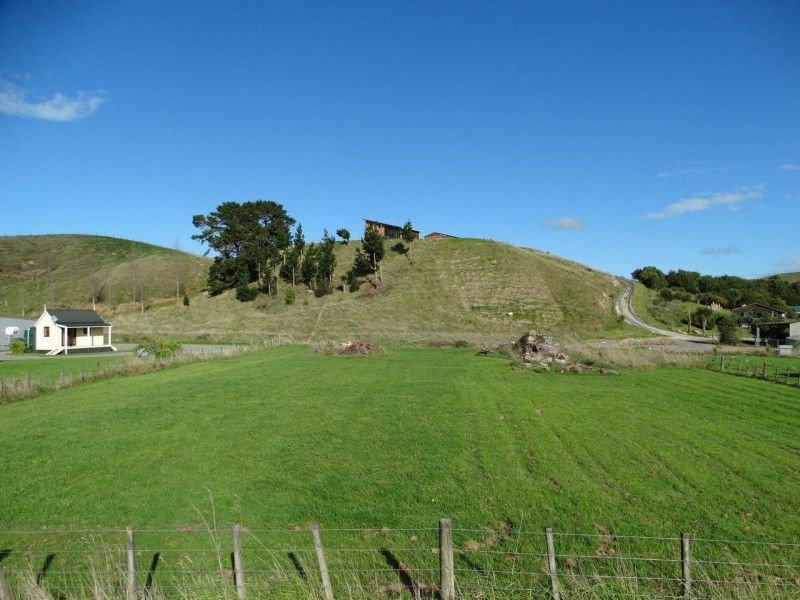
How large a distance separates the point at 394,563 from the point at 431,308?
60.2 m

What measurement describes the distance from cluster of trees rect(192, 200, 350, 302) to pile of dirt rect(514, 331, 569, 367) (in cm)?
4172

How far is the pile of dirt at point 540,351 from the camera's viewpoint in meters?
33.1

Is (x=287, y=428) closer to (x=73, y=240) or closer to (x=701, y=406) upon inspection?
(x=701, y=406)

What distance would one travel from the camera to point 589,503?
9.53 meters

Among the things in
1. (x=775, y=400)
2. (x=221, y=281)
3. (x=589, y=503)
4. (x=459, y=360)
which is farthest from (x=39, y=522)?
(x=221, y=281)

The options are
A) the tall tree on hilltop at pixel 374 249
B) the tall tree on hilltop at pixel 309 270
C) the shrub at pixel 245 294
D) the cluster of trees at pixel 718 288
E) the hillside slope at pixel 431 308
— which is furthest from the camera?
the cluster of trees at pixel 718 288

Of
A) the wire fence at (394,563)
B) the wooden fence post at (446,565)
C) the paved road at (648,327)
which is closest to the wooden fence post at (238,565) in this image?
the wire fence at (394,563)

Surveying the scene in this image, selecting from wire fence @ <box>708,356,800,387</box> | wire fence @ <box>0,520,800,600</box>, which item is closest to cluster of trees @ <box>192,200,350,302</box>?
wire fence @ <box>708,356,800,387</box>

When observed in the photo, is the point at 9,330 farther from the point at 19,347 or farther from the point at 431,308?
the point at 431,308

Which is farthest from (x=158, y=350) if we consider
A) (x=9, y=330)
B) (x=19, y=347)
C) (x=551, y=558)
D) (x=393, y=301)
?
(x=9, y=330)

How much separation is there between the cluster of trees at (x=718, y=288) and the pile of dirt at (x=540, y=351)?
174ft

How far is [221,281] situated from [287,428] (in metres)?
70.6

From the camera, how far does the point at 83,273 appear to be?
10144 centimetres

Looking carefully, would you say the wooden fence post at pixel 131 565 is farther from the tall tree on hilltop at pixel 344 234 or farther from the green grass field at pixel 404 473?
the tall tree on hilltop at pixel 344 234
